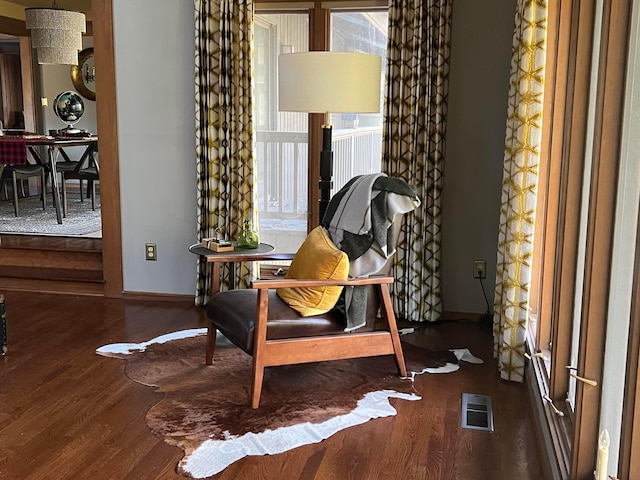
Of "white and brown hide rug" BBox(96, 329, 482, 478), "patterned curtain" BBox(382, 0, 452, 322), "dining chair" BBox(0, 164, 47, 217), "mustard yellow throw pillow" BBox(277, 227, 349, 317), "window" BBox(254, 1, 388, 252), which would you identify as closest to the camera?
"white and brown hide rug" BBox(96, 329, 482, 478)

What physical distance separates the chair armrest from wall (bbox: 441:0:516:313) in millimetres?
1227

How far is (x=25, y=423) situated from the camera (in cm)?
305

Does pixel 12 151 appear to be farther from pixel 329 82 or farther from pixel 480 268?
pixel 480 268

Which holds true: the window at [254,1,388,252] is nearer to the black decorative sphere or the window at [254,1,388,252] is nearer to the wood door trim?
the wood door trim

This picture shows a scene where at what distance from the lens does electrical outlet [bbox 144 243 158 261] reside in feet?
16.4

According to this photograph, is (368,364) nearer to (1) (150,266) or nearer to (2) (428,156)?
(2) (428,156)

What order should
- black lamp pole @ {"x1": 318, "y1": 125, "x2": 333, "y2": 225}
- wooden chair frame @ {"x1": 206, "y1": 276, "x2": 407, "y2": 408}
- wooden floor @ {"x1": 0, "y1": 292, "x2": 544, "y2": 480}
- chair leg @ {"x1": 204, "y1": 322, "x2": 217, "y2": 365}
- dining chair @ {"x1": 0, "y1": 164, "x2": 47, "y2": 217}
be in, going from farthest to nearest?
dining chair @ {"x1": 0, "y1": 164, "x2": 47, "y2": 217}, black lamp pole @ {"x1": 318, "y1": 125, "x2": 333, "y2": 225}, chair leg @ {"x1": 204, "y1": 322, "x2": 217, "y2": 365}, wooden chair frame @ {"x1": 206, "y1": 276, "x2": 407, "y2": 408}, wooden floor @ {"x1": 0, "y1": 292, "x2": 544, "y2": 480}

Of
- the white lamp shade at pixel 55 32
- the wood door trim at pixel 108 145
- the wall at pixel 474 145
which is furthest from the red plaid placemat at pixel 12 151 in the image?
the wall at pixel 474 145

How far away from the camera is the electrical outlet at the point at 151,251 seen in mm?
5012

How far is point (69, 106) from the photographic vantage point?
31.9ft

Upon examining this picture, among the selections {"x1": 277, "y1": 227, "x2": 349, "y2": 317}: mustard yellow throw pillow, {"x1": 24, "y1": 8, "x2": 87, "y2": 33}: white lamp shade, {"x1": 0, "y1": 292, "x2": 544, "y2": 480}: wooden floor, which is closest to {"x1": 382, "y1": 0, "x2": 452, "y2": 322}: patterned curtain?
{"x1": 0, "y1": 292, "x2": 544, "y2": 480}: wooden floor

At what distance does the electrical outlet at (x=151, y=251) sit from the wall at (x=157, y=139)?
0.03 meters

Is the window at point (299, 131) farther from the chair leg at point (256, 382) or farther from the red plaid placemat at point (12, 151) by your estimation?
the red plaid placemat at point (12, 151)

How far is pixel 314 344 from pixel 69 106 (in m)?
7.59
